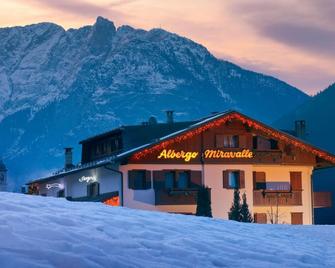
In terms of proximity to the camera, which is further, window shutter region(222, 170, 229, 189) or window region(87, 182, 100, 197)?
window region(87, 182, 100, 197)

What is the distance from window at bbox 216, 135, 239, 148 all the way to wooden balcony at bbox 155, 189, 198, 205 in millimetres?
3360

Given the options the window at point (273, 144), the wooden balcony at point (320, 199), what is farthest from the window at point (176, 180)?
the wooden balcony at point (320, 199)

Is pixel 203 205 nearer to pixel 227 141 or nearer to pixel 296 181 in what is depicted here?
pixel 227 141

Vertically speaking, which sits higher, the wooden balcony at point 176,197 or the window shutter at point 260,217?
the wooden balcony at point 176,197

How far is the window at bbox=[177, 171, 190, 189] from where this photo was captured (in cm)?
5122

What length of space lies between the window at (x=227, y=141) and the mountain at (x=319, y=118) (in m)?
52.5

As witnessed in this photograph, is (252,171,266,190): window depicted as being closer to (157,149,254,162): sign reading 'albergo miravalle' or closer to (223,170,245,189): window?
(223,170,245,189): window

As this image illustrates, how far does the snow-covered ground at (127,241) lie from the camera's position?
916 centimetres

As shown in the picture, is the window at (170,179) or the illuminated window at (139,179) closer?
the illuminated window at (139,179)

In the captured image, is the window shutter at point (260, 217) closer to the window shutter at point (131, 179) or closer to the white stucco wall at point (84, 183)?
the window shutter at point (131, 179)

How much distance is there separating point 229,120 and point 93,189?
8.36m

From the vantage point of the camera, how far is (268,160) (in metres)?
53.1

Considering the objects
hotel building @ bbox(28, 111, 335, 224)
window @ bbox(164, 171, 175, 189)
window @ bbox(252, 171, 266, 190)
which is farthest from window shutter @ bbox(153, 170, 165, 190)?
window @ bbox(252, 171, 266, 190)

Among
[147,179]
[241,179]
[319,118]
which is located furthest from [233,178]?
[319,118]
